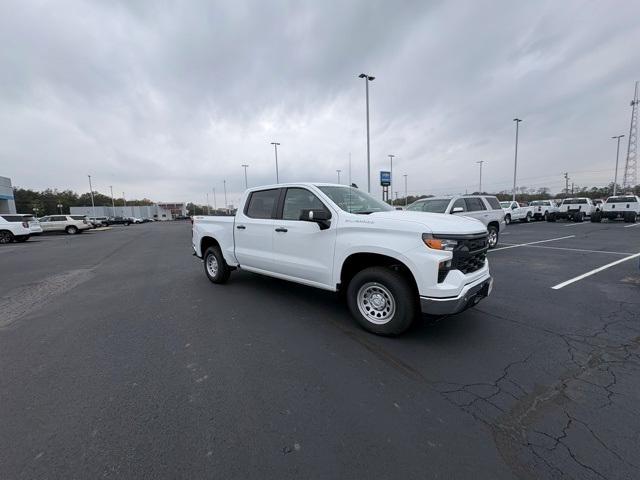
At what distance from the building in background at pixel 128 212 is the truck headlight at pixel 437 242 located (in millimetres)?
99745

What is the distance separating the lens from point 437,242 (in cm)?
341

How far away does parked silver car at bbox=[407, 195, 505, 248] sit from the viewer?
10592 mm

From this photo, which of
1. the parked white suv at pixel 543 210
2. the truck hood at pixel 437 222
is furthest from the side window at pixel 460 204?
the parked white suv at pixel 543 210

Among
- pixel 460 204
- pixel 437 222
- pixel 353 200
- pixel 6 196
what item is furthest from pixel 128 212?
pixel 437 222

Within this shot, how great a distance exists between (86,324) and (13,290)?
412 cm

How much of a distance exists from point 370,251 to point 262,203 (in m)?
2.54

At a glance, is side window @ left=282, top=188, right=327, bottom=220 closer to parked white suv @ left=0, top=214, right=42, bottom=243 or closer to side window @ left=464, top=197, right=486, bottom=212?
side window @ left=464, top=197, right=486, bottom=212

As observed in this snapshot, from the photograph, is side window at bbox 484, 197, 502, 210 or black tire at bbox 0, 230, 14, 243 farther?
black tire at bbox 0, 230, 14, 243

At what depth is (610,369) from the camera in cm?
309

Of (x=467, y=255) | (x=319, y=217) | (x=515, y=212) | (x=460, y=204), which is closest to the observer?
(x=467, y=255)

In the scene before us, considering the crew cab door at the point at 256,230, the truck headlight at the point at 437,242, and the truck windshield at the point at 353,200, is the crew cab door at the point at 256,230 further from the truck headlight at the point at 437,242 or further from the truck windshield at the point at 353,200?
the truck headlight at the point at 437,242

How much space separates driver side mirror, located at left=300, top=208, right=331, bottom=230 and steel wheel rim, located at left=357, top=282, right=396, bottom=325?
99 cm

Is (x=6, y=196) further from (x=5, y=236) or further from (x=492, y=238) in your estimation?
(x=492, y=238)

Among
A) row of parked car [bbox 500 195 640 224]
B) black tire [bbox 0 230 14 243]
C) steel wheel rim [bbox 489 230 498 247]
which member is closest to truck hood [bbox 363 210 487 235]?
steel wheel rim [bbox 489 230 498 247]
